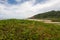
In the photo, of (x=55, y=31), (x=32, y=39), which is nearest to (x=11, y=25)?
(x=32, y=39)

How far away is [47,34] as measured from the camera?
30.0ft

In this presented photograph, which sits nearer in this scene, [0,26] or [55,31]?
[0,26]

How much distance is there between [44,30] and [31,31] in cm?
80

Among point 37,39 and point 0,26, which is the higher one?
point 0,26

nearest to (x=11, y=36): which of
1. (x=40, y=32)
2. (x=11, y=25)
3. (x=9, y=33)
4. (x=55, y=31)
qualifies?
(x=9, y=33)

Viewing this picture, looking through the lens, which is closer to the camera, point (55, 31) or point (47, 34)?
point (47, 34)

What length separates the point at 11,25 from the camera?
9.10 meters

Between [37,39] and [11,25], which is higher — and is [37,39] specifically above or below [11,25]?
below

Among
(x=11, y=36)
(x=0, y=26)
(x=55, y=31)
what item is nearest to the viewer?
(x=11, y=36)

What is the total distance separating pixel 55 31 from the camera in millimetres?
9820

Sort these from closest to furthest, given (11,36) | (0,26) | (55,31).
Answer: (11,36), (0,26), (55,31)

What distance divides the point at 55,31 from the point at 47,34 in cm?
85

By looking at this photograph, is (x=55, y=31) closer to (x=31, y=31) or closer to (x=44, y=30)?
(x=44, y=30)

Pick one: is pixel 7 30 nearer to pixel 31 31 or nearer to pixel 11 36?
pixel 11 36
